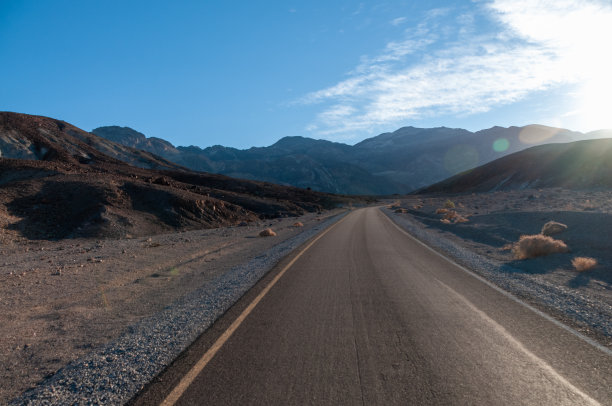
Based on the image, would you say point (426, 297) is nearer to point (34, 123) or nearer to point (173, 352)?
point (173, 352)

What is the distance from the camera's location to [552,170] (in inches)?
2960

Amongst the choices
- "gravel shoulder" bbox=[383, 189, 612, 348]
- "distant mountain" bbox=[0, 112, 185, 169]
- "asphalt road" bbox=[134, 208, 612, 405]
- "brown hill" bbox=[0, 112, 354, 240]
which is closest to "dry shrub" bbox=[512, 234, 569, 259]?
"gravel shoulder" bbox=[383, 189, 612, 348]

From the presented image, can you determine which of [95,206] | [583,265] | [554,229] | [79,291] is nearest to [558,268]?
[583,265]

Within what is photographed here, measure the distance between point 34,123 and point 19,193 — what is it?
4827 centimetres

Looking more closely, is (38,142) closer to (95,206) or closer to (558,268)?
(95,206)

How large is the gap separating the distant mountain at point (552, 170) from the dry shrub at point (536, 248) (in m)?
53.9

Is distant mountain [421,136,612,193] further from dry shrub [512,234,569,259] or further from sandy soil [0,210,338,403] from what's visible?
sandy soil [0,210,338,403]

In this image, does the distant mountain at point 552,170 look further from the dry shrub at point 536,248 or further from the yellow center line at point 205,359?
the yellow center line at point 205,359

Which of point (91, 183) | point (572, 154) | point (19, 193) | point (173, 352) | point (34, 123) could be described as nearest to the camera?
point (173, 352)

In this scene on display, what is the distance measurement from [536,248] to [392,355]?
404 inches

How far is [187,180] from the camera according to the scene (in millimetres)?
63281

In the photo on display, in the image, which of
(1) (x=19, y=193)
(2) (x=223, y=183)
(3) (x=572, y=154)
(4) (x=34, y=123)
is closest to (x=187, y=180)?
(2) (x=223, y=183)

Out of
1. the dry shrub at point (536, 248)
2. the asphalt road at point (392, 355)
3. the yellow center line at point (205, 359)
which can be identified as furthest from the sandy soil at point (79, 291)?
the dry shrub at point (536, 248)

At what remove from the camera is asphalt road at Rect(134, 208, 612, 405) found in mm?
3734
